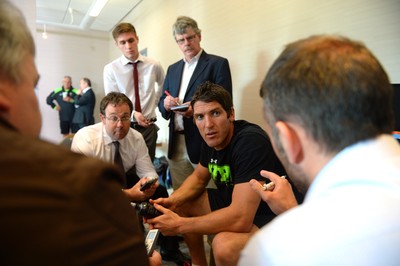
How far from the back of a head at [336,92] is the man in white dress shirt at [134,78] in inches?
77.5

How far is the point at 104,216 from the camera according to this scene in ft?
1.29

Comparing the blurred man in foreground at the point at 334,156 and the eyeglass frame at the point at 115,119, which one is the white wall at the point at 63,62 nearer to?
the eyeglass frame at the point at 115,119

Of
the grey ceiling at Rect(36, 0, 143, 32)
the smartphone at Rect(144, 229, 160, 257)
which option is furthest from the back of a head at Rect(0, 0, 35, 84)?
the grey ceiling at Rect(36, 0, 143, 32)

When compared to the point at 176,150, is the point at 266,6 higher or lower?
higher

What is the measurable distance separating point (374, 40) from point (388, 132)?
1352mm

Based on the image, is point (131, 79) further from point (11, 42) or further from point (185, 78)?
point (11, 42)

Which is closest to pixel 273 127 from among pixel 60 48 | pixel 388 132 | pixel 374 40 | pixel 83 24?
pixel 388 132

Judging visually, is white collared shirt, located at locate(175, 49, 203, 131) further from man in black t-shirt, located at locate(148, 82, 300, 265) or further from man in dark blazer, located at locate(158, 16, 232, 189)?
man in black t-shirt, located at locate(148, 82, 300, 265)

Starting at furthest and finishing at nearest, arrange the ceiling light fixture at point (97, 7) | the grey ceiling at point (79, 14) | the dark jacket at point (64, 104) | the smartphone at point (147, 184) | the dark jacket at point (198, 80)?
1. the dark jacket at point (64, 104)
2. the grey ceiling at point (79, 14)
3. the ceiling light fixture at point (97, 7)
4. the dark jacket at point (198, 80)
5. the smartphone at point (147, 184)

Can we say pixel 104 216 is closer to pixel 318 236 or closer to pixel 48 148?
pixel 48 148

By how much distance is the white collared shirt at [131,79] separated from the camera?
101 inches

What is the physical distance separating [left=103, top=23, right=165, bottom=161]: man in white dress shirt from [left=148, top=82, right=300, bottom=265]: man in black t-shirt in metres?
0.83

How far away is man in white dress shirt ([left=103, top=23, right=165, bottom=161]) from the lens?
247 centimetres

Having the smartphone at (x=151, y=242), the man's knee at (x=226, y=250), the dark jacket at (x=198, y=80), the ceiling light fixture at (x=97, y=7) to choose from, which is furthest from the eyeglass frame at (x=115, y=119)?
the ceiling light fixture at (x=97, y=7)
